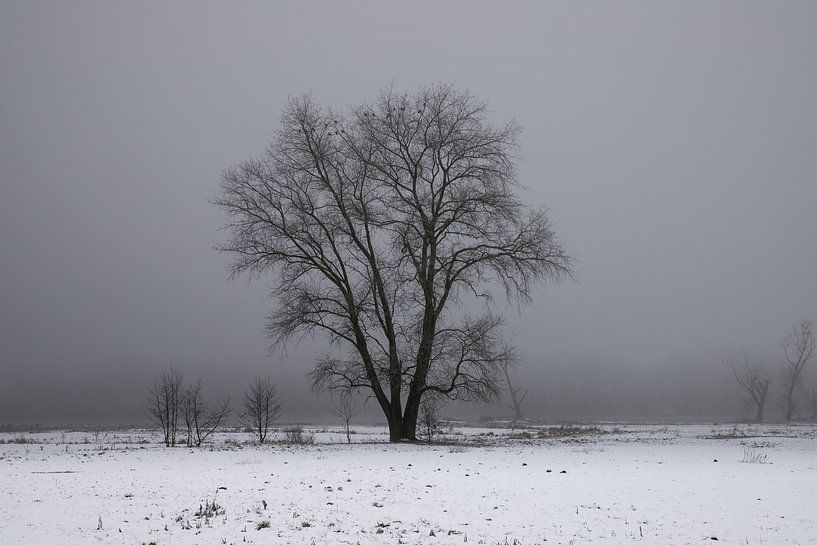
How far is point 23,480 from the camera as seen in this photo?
13234 millimetres

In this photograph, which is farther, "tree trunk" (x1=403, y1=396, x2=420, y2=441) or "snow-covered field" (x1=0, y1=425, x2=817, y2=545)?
"tree trunk" (x1=403, y1=396, x2=420, y2=441)

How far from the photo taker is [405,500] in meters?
11.2

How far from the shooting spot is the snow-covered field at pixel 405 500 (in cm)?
888

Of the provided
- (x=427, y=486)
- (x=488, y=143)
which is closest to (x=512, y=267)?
(x=488, y=143)

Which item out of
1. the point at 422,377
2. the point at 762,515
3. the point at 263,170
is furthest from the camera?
the point at 263,170

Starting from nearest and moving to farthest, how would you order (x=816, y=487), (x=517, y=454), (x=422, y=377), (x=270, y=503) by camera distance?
(x=270, y=503) → (x=816, y=487) → (x=517, y=454) → (x=422, y=377)

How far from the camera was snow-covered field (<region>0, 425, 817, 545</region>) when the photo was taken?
8875 millimetres

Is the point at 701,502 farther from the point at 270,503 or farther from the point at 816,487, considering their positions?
the point at 270,503

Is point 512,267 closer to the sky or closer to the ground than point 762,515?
closer to the sky

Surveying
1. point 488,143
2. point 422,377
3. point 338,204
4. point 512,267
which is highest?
point 488,143

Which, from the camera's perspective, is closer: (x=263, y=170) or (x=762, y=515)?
(x=762, y=515)

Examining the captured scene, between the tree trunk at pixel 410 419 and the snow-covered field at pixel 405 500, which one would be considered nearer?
the snow-covered field at pixel 405 500

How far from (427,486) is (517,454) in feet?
25.9

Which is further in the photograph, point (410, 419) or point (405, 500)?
point (410, 419)
